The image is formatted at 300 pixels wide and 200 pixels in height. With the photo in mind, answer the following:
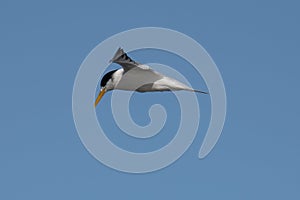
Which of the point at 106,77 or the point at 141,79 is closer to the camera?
the point at 141,79

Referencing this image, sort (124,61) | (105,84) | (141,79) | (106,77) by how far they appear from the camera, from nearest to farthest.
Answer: (124,61) < (141,79) < (106,77) < (105,84)

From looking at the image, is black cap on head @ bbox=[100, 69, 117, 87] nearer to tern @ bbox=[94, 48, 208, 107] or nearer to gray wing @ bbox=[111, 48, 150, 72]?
tern @ bbox=[94, 48, 208, 107]

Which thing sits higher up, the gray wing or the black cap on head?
the black cap on head

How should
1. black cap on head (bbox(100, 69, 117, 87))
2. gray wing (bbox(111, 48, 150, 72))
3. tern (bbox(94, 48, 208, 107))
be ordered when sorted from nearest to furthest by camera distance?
gray wing (bbox(111, 48, 150, 72)) → tern (bbox(94, 48, 208, 107)) → black cap on head (bbox(100, 69, 117, 87))

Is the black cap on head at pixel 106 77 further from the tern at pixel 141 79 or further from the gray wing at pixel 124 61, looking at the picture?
the gray wing at pixel 124 61

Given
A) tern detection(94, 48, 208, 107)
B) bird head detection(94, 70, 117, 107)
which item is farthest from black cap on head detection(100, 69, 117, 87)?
tern detection(94, 48, 208, 107)

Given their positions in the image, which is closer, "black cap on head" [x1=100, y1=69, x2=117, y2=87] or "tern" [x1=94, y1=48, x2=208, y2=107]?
"tern" [x1=94, y1=48, x2=208, y2=107]

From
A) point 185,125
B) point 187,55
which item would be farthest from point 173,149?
point 187,55

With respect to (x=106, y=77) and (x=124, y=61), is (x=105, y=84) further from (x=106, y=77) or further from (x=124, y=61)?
(x=124, y=61)

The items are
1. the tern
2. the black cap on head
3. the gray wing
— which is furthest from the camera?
the black cap on head

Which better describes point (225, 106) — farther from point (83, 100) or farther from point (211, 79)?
point (83, 100)

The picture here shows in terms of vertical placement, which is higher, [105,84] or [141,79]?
[105,84]

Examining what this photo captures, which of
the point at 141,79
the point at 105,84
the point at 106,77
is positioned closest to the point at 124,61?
the point at 141,79

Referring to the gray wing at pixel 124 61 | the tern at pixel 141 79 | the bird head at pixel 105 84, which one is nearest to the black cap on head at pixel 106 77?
the bird head at pixel 105 84
